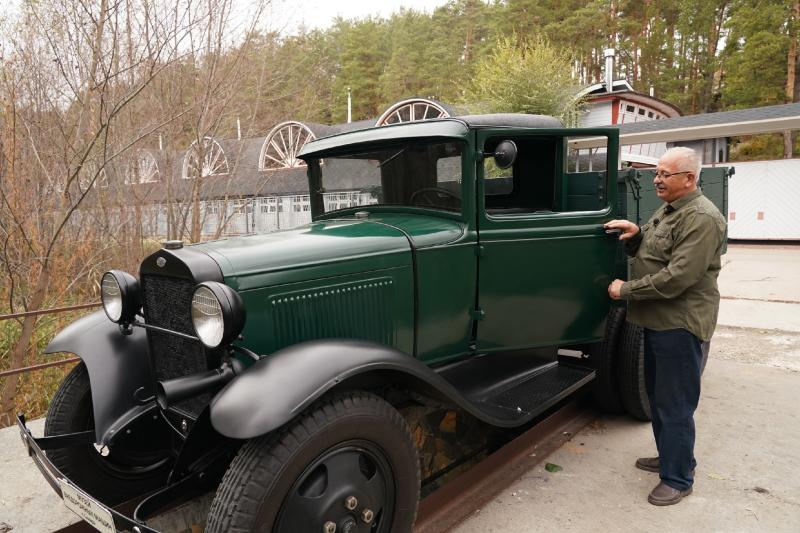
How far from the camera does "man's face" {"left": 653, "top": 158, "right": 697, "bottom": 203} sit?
302 cm

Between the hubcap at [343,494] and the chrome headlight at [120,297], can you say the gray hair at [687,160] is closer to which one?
the hubcap at [343,494]

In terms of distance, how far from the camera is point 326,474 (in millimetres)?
2148

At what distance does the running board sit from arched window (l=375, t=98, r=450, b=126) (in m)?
15.0

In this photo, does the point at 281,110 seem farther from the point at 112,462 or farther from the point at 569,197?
the point at 112,462

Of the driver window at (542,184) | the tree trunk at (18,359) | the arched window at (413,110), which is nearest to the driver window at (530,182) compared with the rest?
the driver window at (542,184)

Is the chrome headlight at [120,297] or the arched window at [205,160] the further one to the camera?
the arched window at [205,160]

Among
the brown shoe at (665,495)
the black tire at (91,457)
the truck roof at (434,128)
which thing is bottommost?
the brown shoe at (665,495)

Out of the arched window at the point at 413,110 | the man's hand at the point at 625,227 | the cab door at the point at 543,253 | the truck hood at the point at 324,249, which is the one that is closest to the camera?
the truck hood at the point at 324,249

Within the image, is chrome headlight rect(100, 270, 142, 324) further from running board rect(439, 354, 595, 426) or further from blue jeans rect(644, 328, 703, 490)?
blue jeans rect(644, 328, 703, 490)

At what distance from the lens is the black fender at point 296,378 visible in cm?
192

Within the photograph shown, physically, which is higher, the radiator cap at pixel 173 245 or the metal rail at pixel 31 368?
the radiator cap at pixel 173 245

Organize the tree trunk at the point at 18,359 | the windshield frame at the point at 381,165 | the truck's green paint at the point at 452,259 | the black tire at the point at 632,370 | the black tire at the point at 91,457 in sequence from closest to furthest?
the truck's green paint at the point at 452,259
the black tire at the point at 91,457
the windshield frame at the point at 381,165
the black tire at the point at 632,370
the tree trunk at the point at 18,359

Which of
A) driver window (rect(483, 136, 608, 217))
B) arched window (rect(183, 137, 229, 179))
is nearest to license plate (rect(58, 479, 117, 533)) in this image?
driver window (rect(483, 136, 608, 217))

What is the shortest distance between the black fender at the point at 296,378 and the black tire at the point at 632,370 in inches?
82.8
